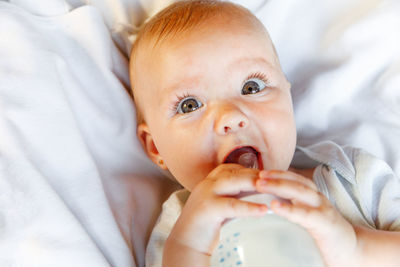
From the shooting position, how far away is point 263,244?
74 centimetres

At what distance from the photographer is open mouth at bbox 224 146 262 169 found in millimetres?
920

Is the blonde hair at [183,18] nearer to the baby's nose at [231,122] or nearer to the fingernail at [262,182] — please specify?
the baby's nose at [231,122]

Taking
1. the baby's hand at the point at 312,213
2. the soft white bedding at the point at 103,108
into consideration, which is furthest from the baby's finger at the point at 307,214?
the soft white bedding at the point at 103,108

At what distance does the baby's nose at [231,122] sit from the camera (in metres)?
0.90

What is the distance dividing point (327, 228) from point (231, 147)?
24 centimetres

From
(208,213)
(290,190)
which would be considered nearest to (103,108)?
(208,213)

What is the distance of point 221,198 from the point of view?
799mm

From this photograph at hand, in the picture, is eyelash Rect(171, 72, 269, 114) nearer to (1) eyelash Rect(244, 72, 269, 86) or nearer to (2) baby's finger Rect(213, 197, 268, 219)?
(1) eyelash Rect(244, 72, 269, 86)

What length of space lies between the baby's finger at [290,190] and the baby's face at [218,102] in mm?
173

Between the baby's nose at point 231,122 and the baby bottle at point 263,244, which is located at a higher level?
the baby's nose at point 231,122

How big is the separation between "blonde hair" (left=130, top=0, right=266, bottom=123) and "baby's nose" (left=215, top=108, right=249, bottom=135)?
229 mm

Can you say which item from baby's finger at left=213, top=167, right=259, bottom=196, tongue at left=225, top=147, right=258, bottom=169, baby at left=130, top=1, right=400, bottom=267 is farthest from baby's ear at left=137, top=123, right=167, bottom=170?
baby's finger at left=213, top=167, right=259, bottom=196

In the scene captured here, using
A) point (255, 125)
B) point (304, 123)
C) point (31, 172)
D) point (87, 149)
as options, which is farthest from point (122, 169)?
point (304, 123)

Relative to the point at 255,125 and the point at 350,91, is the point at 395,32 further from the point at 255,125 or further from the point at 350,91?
the point at 255,125
